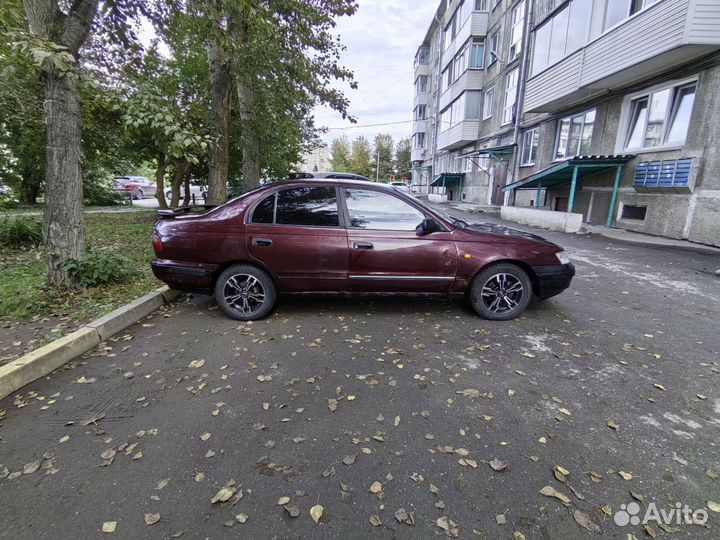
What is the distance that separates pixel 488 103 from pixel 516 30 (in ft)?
14.2

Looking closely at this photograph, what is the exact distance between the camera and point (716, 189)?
838cm

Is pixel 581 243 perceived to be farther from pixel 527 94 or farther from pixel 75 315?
pixel 75 315

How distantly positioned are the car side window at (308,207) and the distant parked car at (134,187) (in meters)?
23.4

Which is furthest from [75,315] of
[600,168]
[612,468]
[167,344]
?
[600,168]

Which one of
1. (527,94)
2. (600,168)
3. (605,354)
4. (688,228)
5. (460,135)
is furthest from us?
(460,135)

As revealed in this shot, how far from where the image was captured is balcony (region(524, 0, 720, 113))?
7793 mm

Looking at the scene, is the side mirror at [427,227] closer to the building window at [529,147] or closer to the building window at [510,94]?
the building window at [529,147]

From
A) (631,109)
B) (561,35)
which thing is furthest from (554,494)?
(561,35)

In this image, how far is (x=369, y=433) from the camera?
2480mm

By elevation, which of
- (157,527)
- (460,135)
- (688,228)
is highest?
(460,135)

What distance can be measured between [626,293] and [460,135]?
20.8 metres

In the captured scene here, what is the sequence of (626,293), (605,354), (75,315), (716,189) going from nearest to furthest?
(605,354) → (75,315) → (626,293) → (716,189)

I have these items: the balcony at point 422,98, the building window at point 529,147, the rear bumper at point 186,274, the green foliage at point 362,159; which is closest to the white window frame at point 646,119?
the building window at point 529,147

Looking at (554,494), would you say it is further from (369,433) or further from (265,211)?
(265,211)
